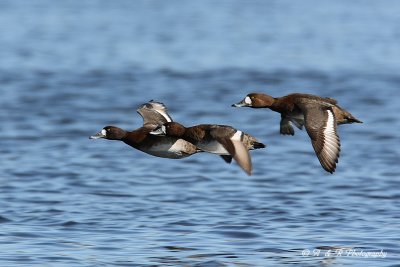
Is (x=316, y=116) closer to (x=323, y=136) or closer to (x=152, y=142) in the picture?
(x=323, y=136)

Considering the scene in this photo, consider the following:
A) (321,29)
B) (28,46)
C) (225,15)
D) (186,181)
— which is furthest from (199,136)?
(225,15)

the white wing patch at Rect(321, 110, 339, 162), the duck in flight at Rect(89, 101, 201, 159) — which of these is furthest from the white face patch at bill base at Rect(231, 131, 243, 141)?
the white wing patch at Rect(321, 110, 339, 162)

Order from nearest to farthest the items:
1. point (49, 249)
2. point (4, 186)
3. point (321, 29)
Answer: point (49, 249), point (4, 186), point (321, 29)

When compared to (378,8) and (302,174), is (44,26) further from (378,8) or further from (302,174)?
(302,174)

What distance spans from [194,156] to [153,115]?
17.0ft

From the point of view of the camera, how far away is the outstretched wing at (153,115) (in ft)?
41.9

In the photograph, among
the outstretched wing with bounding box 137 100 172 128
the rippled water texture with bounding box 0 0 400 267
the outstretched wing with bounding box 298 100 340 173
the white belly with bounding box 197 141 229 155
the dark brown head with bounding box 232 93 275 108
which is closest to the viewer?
the white belly with bounding box 197 141 229 155

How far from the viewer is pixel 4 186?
1502 centimetres

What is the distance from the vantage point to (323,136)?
11.5 m

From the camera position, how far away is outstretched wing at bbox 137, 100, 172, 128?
12770 millimetres

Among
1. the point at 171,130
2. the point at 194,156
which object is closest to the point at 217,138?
the point at 171,130

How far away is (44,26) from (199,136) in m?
27.4

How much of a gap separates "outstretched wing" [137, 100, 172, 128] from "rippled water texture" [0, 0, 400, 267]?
1194mm

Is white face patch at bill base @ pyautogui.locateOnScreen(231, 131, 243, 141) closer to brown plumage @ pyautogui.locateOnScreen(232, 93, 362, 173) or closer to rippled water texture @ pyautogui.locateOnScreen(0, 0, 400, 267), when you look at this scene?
brown plumage @ pyautogui.locateOnScreen(232, 93, 362, 173)
